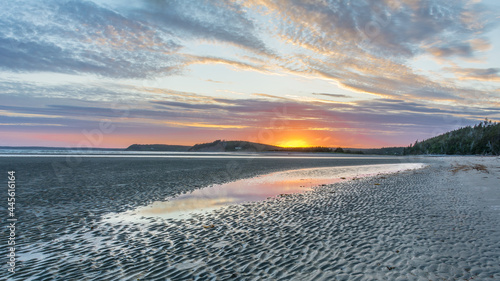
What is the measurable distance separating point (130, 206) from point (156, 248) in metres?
7.34

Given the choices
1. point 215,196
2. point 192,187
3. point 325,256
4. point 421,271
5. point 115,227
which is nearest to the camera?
point 421,271

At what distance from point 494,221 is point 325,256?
27.3 ft

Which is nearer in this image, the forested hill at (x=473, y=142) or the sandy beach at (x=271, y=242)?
the sandy beach at (x=271, y=242)

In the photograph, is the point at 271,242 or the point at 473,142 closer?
the point at 271,242

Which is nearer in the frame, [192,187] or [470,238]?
[470,238]

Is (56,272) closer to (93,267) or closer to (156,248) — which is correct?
(93,267)

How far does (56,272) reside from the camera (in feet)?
22.5

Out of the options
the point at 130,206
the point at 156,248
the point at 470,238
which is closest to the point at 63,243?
the point at 156,248

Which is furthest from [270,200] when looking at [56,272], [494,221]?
[56,272]

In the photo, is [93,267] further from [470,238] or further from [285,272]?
[470,238]

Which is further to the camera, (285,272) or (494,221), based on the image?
(494,221)

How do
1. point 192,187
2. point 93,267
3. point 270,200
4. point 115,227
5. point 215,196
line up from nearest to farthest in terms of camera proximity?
point 93,267
point 115,227
point 270,200
point 215,196
point 192,187

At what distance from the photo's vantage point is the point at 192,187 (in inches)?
875

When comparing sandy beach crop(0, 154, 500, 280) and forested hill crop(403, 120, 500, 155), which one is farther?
forested hill crop(403, 120, 500, 155)
